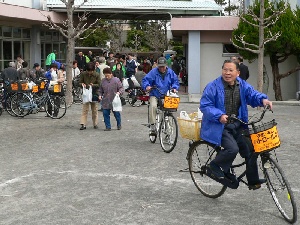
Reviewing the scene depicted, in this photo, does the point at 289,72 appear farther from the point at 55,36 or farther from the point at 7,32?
the point at 55,36

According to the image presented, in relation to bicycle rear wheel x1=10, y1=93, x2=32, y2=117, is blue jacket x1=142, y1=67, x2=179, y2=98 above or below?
above

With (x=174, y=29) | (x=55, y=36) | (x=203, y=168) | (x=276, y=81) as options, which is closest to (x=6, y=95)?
(x=174, y=29)

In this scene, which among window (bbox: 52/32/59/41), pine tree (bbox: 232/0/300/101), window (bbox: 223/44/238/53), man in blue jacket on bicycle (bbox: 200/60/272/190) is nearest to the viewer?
man in blue jacket on bicycle (bbox: 200/60/272/190)

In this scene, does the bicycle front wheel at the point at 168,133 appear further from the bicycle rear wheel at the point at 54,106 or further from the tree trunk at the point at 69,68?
the tree trunk at the point at 69,68

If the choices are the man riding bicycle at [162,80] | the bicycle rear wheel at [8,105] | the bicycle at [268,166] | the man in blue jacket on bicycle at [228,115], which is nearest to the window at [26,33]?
the bicycle rear wheel at [8,105]

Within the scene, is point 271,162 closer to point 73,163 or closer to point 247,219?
point 247,219

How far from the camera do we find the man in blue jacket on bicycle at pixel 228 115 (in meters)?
5.70

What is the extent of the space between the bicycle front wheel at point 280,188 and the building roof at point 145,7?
21289mm

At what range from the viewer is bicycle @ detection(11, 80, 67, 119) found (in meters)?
14.8

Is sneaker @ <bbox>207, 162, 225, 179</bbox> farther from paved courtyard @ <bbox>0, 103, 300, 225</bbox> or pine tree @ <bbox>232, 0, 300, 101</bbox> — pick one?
pine tree @ <bbox>232, 0, 300, 101</bbox>

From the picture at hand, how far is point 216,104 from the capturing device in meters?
5.87

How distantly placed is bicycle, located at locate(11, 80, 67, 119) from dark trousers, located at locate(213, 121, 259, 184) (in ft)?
31.2

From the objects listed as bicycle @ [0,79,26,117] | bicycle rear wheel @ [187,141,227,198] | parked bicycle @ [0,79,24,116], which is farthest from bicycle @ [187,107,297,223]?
parked bicycle @ [0,79,24,116]

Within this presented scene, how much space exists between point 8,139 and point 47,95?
3865 millimetres
